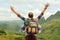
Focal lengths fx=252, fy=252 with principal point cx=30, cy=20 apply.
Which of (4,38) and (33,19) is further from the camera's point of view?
(4,38)

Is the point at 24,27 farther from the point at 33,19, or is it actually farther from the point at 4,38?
the point at 4,38

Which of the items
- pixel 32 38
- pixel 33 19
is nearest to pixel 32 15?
pixel 33 19

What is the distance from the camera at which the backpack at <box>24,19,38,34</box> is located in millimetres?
14938

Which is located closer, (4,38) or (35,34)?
(35,34)

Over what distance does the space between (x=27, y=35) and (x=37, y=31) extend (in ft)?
2.13

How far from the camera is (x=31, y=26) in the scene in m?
15.0

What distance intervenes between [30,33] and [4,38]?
610 ft

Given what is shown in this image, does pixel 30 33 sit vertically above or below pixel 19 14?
below

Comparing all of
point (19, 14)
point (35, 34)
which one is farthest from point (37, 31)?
point (19, 14)

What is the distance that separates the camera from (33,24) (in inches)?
587

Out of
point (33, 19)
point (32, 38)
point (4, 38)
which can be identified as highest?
point (33, 19)

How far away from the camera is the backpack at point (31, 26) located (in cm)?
1494

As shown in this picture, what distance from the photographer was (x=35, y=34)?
1519 cm

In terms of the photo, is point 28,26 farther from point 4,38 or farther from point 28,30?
point 4,38
